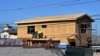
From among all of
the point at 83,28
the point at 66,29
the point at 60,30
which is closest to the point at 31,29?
the point at 60,30

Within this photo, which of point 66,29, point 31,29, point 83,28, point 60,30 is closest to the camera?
point 66,29

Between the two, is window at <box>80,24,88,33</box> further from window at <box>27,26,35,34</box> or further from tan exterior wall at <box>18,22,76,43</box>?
window at <box>27,26,35,34</box>

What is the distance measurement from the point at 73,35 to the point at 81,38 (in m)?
1.66

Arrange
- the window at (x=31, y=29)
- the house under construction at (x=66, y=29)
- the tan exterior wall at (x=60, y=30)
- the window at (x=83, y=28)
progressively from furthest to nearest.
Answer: the window at (x=31, y=29) < the window at (x=83, y=28) < the tan exterior wall at (x=60, y=30) < the house under construction at (x=66, y=29)

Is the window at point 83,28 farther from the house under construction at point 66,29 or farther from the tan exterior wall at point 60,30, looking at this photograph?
the tan exterior wall at point 60,30

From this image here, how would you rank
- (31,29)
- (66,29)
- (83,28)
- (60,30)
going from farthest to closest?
(31,29)
(83,28)
(60,30)
(66,29)

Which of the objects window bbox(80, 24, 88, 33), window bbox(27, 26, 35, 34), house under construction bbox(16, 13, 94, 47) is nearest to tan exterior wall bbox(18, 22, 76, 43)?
house under construction bbox(16, 13, 94, 47)

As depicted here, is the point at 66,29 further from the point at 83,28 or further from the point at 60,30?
the point at 83,28

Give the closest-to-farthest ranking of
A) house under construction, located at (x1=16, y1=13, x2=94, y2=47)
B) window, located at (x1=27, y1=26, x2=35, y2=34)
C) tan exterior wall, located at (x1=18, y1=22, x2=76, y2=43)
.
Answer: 1. house under construction, located at (x1=16, y1=13, x2=94, y2=47)
2. tan exterior wall, located at (x1=18, y1=22, x2=76, y2=43)
3. window, located at (x1=27, y1=26, x2=35, y2=34)

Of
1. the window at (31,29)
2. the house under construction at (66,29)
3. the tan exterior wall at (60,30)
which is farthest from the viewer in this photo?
the window at (31,29)

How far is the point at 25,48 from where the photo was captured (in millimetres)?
34375

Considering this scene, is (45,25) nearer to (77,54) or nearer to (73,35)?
(73,35)

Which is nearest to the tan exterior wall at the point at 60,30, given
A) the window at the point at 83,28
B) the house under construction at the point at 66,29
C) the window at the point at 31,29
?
the house under construction at the point at 66,29

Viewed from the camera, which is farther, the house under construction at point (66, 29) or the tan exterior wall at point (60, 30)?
the tan exterior wall at point (60, 30)
